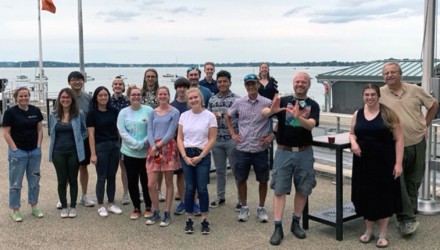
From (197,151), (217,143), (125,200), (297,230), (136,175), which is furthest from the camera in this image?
(125,200)

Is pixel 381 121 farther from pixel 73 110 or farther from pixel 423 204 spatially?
pixel 73 110

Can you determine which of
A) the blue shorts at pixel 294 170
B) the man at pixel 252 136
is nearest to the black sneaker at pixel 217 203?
the man at pixel 252 136

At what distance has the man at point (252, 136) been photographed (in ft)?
16.4

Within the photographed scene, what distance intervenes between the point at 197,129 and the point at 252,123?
57 cm

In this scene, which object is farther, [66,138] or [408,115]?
[66,138]

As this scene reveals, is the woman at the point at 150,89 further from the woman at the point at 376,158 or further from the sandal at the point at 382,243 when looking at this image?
the sandal at the point at 382,243

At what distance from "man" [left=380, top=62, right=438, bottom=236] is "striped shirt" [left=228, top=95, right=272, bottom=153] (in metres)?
1.16

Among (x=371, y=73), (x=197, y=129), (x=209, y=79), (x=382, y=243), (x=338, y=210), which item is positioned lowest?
(x=382, y=243)

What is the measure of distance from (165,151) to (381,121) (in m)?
2.15

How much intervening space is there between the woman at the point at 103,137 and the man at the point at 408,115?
2858 mm

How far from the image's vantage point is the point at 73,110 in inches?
212

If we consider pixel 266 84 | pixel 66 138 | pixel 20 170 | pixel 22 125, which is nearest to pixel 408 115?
pixel 266 84

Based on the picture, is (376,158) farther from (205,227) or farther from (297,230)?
(205,227)

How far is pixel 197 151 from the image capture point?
4.83m
